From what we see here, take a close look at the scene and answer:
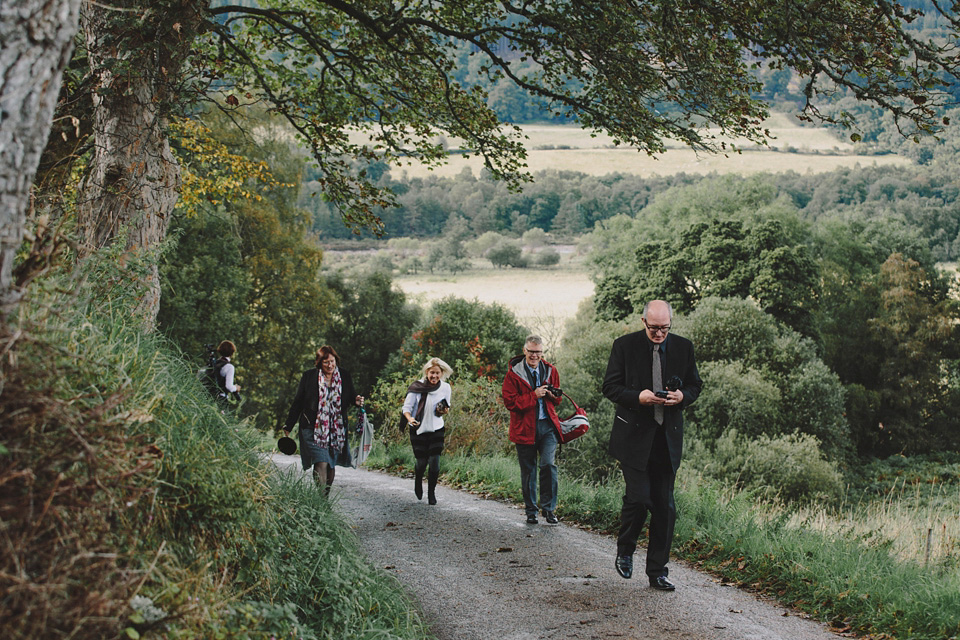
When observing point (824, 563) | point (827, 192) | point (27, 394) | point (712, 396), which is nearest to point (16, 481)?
point (27, 394)

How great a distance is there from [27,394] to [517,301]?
6914 cm

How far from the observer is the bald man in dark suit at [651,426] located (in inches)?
248

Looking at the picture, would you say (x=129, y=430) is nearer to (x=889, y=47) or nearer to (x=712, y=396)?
(x=889, y=47)

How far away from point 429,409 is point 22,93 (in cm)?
738

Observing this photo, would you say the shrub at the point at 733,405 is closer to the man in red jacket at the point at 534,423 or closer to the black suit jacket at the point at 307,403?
the man in red jacket at the point at 534,423

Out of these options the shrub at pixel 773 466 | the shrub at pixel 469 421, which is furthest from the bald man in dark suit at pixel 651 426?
the shrub at pixel 773 466

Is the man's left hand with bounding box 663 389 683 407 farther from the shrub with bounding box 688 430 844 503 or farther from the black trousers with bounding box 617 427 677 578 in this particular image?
the shrub with bounding box 688 430 844 503

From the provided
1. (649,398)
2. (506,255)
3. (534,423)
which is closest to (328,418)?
(534,423)

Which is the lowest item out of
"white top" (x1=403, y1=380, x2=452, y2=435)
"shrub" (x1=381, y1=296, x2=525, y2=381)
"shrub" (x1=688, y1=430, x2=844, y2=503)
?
"shrub" (x1=688, y1=430, x2=844, y2=503)

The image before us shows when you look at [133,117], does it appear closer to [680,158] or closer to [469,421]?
[469,421]

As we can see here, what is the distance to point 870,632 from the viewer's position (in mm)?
5426

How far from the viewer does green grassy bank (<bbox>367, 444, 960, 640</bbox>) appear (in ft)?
17.8

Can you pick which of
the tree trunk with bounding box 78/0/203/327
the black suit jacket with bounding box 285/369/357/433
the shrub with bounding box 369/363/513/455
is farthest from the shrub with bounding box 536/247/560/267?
the tree trunk with bounding box 78/0/203/327

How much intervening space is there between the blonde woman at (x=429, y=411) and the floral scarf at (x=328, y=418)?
1184 mm
